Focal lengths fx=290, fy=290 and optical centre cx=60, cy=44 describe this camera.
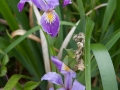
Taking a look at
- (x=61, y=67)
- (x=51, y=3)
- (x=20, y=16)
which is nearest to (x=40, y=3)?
(x=51, y=3)

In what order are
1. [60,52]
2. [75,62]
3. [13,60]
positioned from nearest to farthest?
1. [75,62]
2. [60,52]
3. [13,60]

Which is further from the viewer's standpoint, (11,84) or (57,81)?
(11,84)

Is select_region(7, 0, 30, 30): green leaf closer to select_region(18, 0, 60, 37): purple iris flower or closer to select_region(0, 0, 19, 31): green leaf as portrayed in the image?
select_region(0, 0, 19, 31): green leaf

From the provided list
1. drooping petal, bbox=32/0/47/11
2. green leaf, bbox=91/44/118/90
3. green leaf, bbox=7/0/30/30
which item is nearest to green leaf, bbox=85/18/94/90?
green leaf, bbox=91/44/118/90

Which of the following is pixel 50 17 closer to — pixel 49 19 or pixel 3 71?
pixel 49 19

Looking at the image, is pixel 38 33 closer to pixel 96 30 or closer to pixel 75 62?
pixel 96 30

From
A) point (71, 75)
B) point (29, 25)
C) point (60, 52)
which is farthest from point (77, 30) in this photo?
point (71, 75)

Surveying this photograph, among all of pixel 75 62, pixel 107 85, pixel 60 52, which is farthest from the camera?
pixel 60 52
